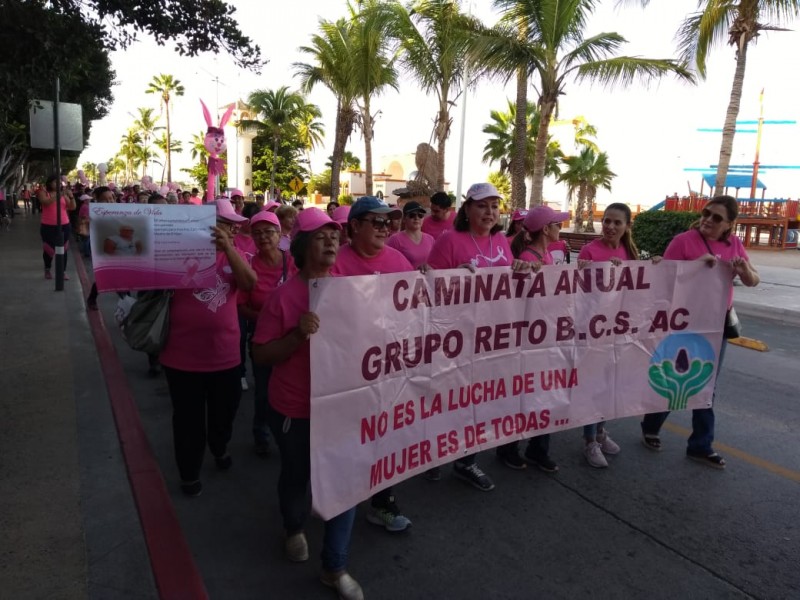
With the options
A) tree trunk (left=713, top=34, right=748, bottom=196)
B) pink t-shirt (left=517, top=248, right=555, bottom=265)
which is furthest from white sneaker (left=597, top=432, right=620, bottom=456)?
tree trunk (left=713, top=34, right=748, bottom=196)

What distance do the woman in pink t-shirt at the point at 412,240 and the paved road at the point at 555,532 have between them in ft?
5.43

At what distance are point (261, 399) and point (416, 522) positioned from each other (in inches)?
56.8

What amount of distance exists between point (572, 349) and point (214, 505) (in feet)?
8.07

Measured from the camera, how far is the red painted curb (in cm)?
278

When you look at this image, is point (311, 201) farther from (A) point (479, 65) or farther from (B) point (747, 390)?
(B) point (747, 390)

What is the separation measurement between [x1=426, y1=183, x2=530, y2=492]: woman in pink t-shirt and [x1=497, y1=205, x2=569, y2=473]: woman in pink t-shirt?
0.85 feet

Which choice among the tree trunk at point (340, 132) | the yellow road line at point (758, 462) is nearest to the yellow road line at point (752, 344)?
the yellow road line at point (758, 462)

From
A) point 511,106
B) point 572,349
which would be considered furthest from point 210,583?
point 511,106

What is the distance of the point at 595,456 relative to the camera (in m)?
4.18

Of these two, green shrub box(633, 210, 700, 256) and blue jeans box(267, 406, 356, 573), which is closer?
blue jeans box(267, 406, 356, 573)

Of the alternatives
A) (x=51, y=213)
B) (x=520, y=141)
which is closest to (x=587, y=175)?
(x=520, y=141)

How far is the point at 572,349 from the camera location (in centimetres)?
385

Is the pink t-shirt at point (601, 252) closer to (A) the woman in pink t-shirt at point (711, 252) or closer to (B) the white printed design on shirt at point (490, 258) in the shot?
(A) the woman in pink t-shirt at point (711, 252)

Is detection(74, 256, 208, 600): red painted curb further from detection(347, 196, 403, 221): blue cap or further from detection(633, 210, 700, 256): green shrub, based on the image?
detection(633, 210, 700, 256): green shrub
